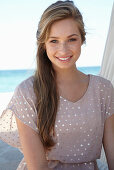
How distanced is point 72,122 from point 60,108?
118 mm

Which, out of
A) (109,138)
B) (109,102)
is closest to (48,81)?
(109,102)

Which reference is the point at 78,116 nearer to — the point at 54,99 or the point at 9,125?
the point at 54,99

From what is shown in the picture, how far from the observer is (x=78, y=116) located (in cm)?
164

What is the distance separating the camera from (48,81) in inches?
68.8

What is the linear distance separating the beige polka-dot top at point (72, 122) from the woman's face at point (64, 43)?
23cm

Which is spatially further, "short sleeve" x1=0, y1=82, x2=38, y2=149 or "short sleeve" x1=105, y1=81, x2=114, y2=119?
"short sleeve" x1=105, y1=81, x2=114, y2=119

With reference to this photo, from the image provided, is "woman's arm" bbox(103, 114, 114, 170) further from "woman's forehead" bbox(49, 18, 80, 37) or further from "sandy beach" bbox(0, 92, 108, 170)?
"sandy beach" bbox(0, 92, 108, 170)

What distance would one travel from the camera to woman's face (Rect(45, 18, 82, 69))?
1583 mm

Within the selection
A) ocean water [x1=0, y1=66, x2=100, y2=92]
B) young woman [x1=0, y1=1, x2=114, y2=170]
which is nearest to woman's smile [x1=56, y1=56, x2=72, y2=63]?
young woman [x1=0, y1=1, x2=114, y2=170]

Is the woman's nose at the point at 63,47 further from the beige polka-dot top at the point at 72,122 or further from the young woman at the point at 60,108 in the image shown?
the beige polka-dot top at the point at 72,122

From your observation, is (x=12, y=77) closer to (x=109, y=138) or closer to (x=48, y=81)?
(x=48, y=81)

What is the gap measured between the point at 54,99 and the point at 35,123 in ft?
0.63

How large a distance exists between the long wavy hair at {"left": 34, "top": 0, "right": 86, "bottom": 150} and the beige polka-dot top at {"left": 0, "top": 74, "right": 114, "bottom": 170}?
0.11 feet

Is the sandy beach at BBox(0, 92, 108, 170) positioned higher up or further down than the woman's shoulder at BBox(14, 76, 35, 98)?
further down
